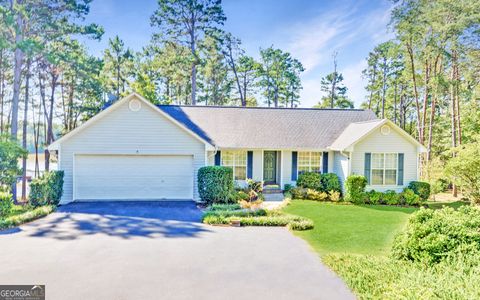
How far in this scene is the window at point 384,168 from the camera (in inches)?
586

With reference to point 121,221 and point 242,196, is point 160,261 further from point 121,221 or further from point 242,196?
point 242,196

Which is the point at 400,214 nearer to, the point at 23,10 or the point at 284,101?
the point at 23,10

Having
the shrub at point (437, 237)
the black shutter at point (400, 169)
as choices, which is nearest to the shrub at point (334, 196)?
the black shutter at point (400, 169)

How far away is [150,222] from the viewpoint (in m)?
9.63

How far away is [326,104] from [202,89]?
16.1 m

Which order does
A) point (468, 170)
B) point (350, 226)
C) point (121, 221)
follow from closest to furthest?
point (350, 226)
point (121, 221)
point (468, 170)

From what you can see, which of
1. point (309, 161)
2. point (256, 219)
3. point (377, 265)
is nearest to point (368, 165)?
point (309, 161)

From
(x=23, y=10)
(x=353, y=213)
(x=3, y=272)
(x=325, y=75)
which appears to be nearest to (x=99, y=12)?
(x=23, y=10)

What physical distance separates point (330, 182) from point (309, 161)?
1771 mm

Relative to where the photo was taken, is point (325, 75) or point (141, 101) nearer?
point (141, 101)

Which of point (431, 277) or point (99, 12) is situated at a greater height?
point (99, 12)

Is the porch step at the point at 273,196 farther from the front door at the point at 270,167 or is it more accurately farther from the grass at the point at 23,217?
the grass at the point at 23,217

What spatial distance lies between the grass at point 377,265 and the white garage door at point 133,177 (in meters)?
6.35

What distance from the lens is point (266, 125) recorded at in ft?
57.0
